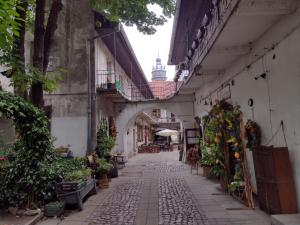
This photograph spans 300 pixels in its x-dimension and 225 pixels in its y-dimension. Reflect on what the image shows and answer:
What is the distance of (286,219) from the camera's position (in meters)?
4.68

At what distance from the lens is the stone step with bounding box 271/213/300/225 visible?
453 cm

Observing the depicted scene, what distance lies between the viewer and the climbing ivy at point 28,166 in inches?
243

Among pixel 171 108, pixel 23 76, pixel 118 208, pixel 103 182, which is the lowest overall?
pixel 118 208

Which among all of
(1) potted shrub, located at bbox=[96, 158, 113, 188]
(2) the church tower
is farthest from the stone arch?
(2) the church tower

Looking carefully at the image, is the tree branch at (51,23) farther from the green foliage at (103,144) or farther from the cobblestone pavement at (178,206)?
the cobblestone pavement at (178,206)

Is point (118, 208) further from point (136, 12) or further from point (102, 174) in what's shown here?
point (136, 12)

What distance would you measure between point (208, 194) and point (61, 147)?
6.71 metres

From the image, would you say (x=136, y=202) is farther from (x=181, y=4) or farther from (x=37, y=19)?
(x=181, y=4)

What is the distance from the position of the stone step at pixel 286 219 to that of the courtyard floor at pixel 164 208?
37 centimetres

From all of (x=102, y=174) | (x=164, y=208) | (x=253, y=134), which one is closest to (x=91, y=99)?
(x=102, y=174)

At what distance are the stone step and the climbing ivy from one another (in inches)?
182

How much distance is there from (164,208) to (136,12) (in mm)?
7225

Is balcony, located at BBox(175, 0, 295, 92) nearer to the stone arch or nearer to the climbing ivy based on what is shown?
the climbing ivy

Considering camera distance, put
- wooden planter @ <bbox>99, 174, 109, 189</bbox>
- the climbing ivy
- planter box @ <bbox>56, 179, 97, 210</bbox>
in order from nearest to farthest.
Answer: the climbing ivy
planter box @ <bbox>56, 179, 97, 210</bbox>
wooden planter @ <bbox>99, 174, 109, 189</bbox>
